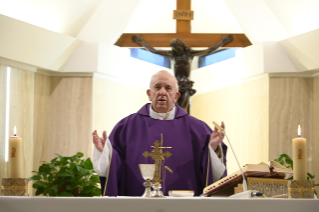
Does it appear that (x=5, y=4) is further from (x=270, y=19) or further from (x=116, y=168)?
(x=270, y=19)

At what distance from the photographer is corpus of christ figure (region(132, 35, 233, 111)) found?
702 centimetres

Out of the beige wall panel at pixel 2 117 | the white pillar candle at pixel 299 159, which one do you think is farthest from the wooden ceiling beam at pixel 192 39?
the white pillar candle at pixel 299 159

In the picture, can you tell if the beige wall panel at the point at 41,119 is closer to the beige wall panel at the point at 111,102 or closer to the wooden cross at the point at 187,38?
the beige wall panel at the point at 111,102

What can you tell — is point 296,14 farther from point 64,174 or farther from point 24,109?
point 24,109

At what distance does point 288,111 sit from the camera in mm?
6645

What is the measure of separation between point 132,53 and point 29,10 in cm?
274

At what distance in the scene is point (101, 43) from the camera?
6934mm

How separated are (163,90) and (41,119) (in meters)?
3.28

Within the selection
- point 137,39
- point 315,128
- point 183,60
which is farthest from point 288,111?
point 137,39

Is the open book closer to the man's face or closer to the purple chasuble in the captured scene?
the purple chasuble
